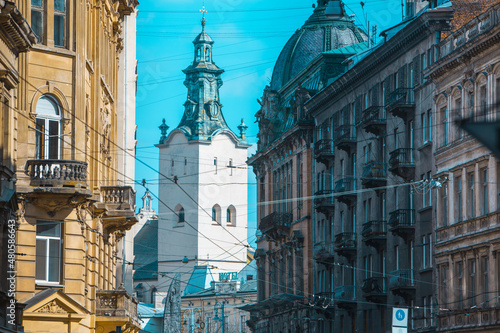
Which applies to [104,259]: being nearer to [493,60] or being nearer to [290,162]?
[493,60]

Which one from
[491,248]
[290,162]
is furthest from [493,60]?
[290,162]

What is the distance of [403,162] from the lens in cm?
4862

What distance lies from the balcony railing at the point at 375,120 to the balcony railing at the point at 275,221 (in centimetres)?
2013

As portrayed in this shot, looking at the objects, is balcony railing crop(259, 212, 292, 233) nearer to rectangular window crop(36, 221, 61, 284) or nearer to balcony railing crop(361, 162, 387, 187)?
balcony railing crop(361, 162, 387, 187)

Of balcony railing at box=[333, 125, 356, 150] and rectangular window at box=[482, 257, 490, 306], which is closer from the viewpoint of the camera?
rectangular window at box=[482, 257, 490, 306]

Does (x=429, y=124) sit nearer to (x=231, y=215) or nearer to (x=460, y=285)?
(x=460, y=285)

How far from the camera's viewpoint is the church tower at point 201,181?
14888 centimetres

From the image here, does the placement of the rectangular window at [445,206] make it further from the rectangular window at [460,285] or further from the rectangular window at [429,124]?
the rectangular window at [429,124]

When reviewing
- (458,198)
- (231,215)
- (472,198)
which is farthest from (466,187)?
(231,215)

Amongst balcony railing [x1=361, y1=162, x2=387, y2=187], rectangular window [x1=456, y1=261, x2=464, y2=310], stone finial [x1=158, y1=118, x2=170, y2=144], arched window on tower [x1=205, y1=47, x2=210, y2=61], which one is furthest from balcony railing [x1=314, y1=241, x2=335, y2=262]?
stone finial [x1=158, y1=118, x2=170, y2=144]

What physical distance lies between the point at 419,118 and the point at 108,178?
16.3 m

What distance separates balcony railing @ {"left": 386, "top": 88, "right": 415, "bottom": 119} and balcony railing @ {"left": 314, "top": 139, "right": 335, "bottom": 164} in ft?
43.7

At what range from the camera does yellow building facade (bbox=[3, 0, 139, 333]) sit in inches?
1065

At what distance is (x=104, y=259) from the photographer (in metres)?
35.8
